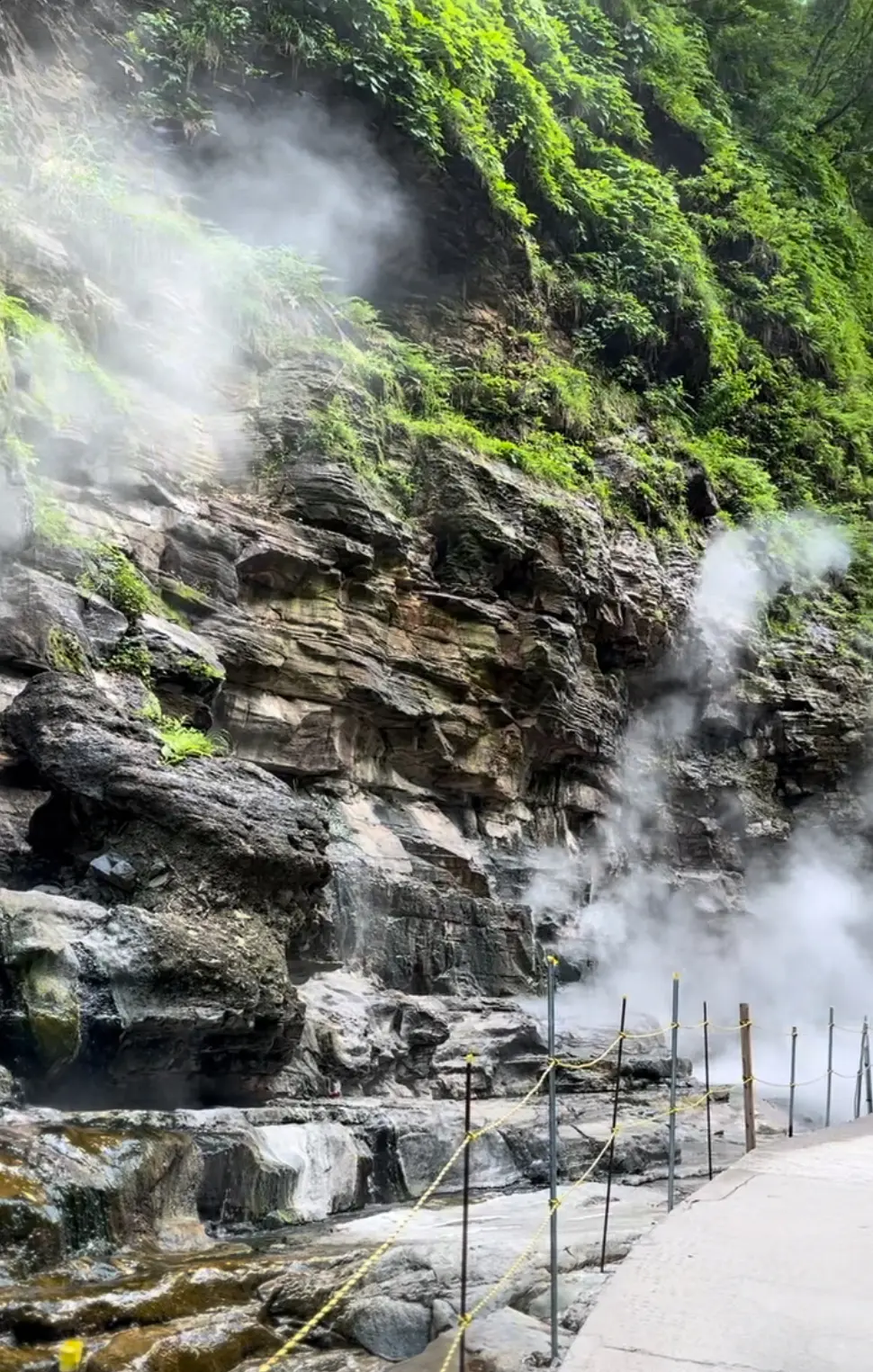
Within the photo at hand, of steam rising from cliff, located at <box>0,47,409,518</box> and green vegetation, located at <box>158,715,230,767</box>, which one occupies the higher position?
steam rising from cliff, located at <box>0,47,409,518</box>

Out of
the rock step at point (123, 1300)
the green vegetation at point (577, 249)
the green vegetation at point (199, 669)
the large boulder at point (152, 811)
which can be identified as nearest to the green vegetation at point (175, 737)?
the large boulder at point (152, 811)

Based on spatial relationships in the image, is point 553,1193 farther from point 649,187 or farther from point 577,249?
point 649,187

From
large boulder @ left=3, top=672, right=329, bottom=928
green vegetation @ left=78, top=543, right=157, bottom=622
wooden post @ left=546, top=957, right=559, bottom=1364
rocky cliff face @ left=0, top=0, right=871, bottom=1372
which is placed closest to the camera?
wooden post @ left=546, top=957, right=559, bottom=1364

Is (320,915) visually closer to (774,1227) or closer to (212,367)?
(774,1227)

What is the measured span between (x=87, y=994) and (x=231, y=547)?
835 cm

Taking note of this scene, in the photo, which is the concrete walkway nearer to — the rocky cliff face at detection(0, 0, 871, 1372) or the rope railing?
the rope railing

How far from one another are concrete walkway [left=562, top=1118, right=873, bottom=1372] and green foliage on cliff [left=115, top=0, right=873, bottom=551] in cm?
1386

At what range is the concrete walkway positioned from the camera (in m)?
4.07

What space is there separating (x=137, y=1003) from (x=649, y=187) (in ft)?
77.7

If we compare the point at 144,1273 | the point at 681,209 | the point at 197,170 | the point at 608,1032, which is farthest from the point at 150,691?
the point at 681,209

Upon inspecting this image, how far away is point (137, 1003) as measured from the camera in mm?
8680

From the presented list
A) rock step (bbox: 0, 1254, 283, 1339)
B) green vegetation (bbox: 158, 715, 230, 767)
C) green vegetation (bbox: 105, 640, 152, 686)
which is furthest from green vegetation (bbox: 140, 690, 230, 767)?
rock step (bbox: 0, 1254, 283, 1339)

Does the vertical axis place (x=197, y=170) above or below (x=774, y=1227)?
above

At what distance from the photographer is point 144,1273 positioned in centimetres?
666
